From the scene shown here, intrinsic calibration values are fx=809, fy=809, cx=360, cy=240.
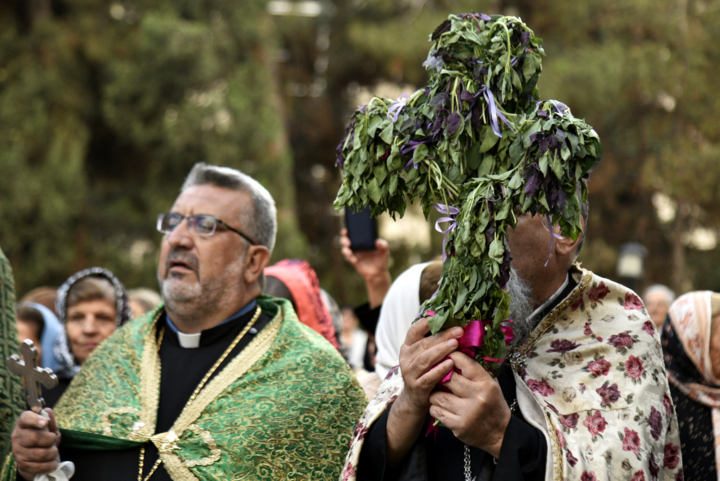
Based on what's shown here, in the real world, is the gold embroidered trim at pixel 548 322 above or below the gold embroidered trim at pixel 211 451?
above

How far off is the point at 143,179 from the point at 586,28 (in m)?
11.6

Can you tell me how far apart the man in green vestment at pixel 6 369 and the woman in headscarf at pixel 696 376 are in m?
2.85

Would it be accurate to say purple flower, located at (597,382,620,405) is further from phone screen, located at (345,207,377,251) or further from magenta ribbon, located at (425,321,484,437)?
phone screen, located at (345,207,377,251)

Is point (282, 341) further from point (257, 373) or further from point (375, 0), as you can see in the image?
point (375, 0)

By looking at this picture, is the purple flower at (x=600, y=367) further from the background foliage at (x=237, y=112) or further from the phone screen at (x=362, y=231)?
the background foliage at (x=237, y=112)

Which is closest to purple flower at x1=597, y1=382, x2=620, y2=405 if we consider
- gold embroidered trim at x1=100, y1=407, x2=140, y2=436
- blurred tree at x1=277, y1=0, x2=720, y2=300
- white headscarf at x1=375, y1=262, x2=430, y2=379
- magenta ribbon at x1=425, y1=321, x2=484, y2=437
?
magenta ribbon at x1=425, y1=321, x2=484, y2=437

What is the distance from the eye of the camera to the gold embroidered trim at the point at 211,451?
10.8 ft

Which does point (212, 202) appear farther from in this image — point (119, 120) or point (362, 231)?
point (119, 120)

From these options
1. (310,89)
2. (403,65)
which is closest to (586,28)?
(403,65)

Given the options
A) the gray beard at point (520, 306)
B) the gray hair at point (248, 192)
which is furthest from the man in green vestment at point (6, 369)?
the gray beard at point (520, 306)

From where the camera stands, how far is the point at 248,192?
13.1 feet

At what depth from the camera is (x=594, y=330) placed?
106 inches

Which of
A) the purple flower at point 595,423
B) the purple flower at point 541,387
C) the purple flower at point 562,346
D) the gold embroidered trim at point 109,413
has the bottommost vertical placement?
the gold embroidered trim at point 109,413

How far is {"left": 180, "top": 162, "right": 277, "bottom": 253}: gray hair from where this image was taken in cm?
396
